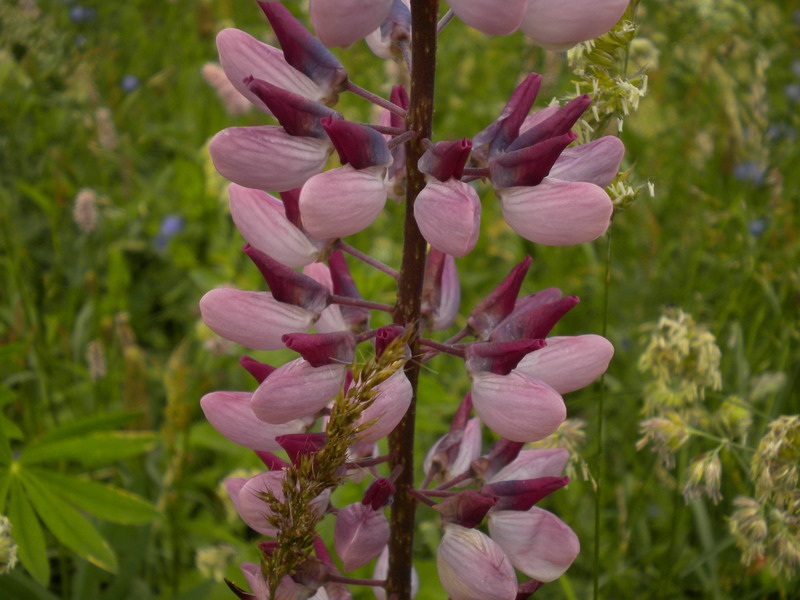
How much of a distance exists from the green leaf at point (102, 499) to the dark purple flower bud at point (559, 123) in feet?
3.45

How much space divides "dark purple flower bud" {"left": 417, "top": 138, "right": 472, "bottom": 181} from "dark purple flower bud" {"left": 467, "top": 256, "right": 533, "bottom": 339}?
0.21m

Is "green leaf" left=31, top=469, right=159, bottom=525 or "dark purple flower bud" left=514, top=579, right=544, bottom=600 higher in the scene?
"dark purple flower bud" left=514, top=579, right=544, bottom=600

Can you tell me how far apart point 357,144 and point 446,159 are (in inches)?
4.7

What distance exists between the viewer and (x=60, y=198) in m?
2.51

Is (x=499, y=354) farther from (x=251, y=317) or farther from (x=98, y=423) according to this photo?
(x=98, y=423)

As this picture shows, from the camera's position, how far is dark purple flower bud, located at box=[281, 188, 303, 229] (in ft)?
4.22

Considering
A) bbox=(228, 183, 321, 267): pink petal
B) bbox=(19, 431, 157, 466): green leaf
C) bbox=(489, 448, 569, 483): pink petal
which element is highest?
bbox=(228, 183, 321, 267): pink petal

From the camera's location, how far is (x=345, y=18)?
3.47ft

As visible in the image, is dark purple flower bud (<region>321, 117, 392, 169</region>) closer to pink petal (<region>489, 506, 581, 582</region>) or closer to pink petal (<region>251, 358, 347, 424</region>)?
pink petal (<region>251, 358, 347, 424</region>)

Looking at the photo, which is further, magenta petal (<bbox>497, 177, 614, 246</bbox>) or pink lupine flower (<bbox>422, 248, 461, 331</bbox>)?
pink lupine flower (<bbox>422, 248, 461, 331</bbox>)

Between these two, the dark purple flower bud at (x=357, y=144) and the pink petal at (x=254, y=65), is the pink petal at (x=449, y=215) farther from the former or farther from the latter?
the pink petal at (x=254, y=65)

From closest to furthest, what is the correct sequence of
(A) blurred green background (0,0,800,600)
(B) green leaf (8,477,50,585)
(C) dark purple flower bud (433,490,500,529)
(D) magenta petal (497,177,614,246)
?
1. (D) magenta petal (497,177,614,246)
2. (C) dark purple flower bud (433,490,500,529)
3. (B) green leaf (8,477,50,585)
4. (A) blurred green background (0,0,800,600)

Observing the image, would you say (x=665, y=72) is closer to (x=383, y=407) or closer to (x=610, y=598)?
(x=610, y=598)

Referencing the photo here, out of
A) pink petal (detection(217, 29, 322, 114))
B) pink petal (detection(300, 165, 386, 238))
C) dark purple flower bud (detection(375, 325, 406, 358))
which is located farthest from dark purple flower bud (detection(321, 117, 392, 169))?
dark purple flower bud (detection(375, 325, 406, 358))
